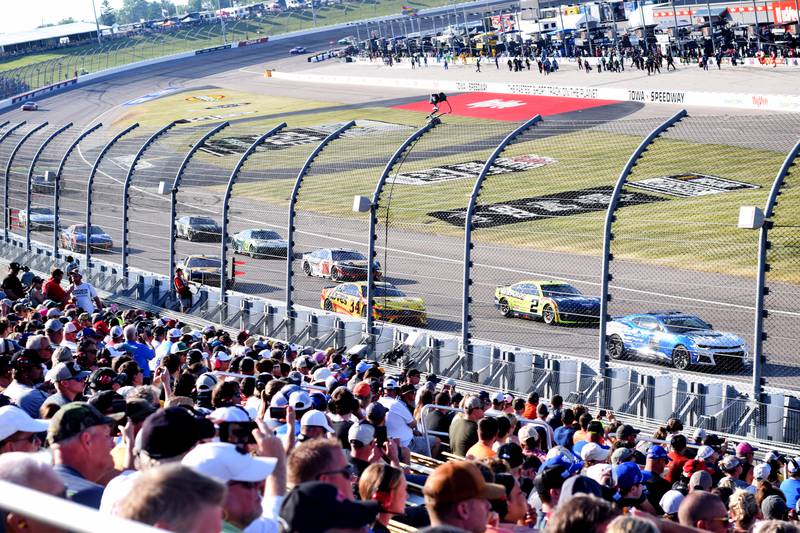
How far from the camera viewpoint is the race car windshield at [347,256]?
2297 centimetres

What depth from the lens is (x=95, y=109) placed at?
70625 mm

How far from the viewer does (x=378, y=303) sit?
18.0m

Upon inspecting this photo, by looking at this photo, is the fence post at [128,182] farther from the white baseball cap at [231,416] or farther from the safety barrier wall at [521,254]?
the white baseball cap at [231,416]

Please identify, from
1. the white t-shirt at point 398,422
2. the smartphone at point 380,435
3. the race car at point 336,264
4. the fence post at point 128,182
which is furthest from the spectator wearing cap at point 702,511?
the race car at point 336,264

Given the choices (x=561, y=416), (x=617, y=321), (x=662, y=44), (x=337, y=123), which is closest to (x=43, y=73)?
(x=337, y=123)

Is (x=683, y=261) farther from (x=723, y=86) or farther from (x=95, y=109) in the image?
(x=95, y=109)

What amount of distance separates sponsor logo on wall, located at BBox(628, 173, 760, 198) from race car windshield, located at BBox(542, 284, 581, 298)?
4.02m

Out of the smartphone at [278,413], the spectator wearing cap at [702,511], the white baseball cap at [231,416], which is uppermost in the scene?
the white baseball cap at [231,416]

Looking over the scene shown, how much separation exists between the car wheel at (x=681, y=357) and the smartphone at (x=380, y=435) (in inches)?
394

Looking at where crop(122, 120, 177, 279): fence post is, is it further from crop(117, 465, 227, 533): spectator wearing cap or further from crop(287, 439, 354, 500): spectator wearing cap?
crop(117, 465, 227, 533): spectator wearing cap

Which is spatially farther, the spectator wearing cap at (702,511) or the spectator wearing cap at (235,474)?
the spectator wearing cap at (702,511)

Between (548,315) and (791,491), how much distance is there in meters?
11.0

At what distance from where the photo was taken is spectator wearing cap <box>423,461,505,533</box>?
12.6 feet

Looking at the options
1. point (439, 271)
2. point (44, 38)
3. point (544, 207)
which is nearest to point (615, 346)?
point (439, 271)
